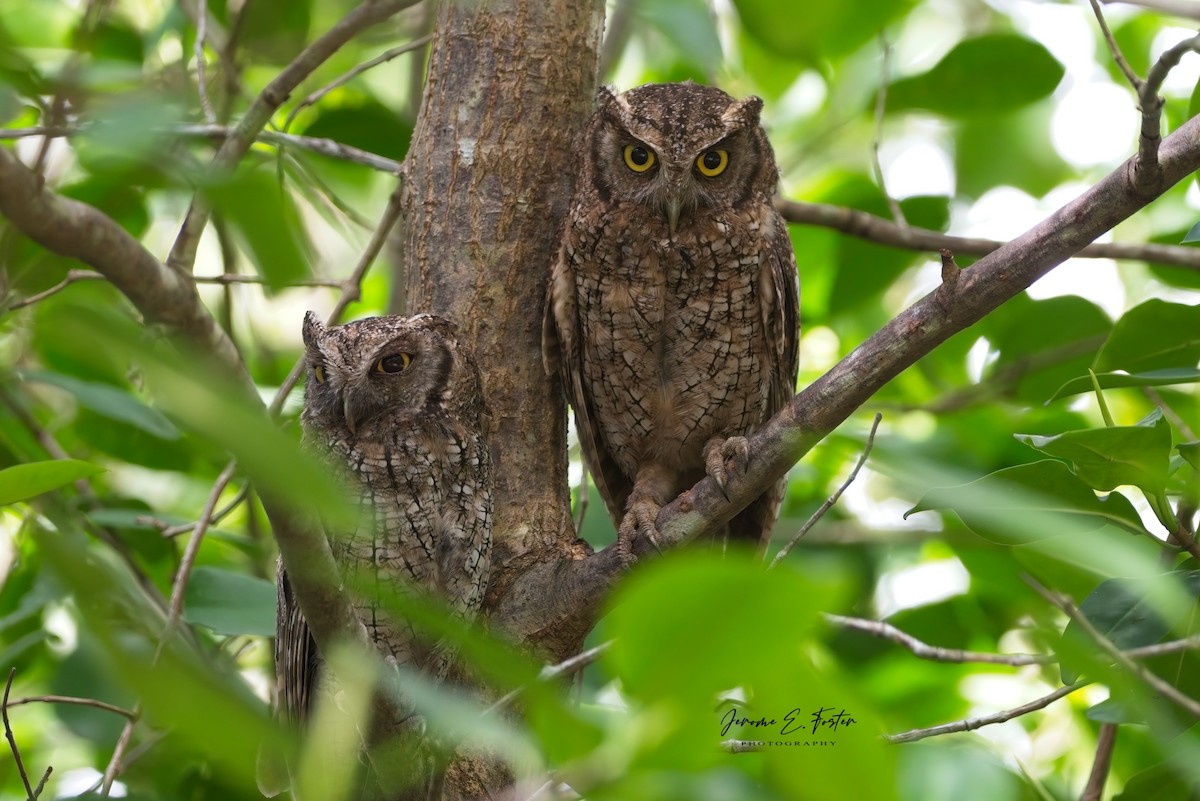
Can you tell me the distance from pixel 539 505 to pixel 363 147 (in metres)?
1.19

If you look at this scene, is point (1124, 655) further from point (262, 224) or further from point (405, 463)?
point (405, 463)

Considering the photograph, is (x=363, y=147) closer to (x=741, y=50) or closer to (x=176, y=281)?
(x=741, y=50)

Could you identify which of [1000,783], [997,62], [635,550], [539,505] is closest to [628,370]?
[539,505]

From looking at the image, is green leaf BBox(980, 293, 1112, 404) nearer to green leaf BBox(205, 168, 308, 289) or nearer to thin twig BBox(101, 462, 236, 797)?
thin twig BBox(101, 462, 236, 797)

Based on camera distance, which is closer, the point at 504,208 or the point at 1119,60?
the point at 1119,60

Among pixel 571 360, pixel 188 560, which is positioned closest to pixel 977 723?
pixel 571 360

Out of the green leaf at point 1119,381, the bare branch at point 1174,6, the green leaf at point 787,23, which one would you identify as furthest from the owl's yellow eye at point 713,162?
the green leaf at point 787,23

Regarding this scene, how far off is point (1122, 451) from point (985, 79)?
1453 mm

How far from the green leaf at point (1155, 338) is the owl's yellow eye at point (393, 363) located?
1397mm

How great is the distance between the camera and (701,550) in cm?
117

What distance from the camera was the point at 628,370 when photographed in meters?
2.79

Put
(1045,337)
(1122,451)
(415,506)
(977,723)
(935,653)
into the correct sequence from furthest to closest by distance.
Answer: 1. (1045,337)
2. (415,506)
3. (935,653)
4. (977,723)
5. (1122,451)

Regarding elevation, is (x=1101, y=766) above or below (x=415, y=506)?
below

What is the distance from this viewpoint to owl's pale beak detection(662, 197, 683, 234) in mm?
2650
